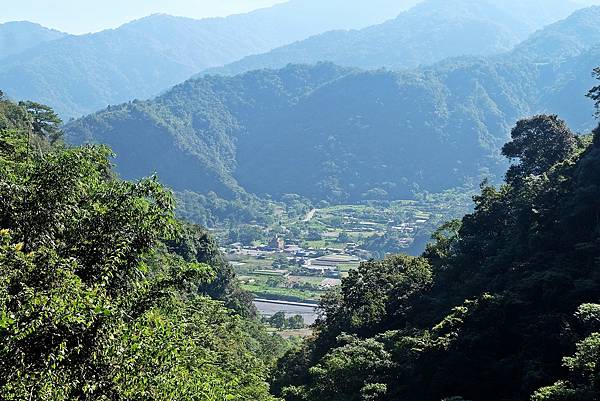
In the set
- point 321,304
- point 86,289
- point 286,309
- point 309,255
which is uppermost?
point 309,255

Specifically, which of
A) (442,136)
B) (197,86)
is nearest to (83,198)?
(442,136)

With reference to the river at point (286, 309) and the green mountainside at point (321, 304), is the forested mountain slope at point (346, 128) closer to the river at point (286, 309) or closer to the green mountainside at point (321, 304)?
the river at point (286, 309)

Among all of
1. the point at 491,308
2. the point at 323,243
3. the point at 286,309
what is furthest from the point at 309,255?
the point at 491,308

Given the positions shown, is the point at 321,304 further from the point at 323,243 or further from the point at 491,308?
the point at 323,243

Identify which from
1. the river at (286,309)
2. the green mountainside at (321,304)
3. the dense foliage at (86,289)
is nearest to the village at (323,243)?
the river at (286,309)

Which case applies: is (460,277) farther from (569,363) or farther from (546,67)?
(546,67)

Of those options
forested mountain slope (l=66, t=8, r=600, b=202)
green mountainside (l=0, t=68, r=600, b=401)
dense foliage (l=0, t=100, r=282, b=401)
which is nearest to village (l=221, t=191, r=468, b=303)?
forested mountain slope (l=66, t=8, r=600, b=202)
